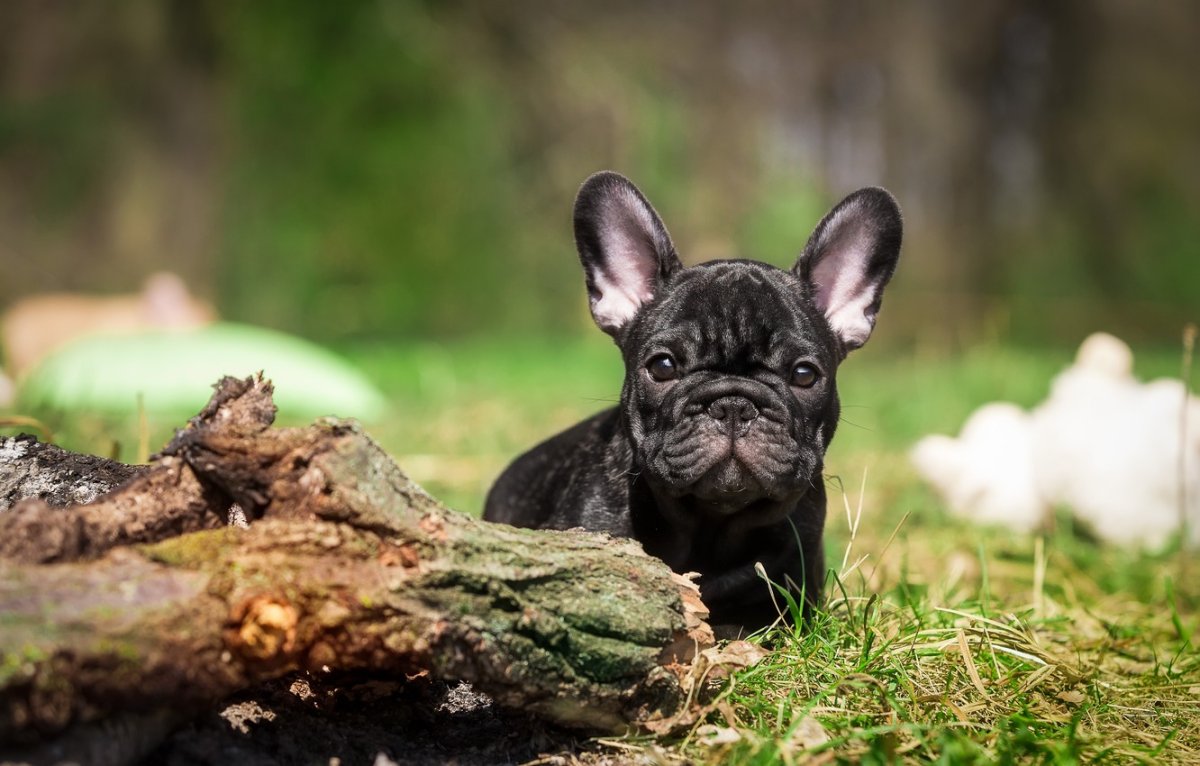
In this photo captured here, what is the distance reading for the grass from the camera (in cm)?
224

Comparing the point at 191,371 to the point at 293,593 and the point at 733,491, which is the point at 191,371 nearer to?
the point at 733,491

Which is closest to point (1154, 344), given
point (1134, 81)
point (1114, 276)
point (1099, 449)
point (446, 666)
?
point (1114, 276)

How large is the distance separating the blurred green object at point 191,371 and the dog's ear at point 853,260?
3.91 m

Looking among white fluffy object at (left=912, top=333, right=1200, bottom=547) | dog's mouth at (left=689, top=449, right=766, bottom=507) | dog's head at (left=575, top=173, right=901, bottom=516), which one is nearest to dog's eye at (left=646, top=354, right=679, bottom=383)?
dog's head at (left=575, top=173, right=901, bottom=516)

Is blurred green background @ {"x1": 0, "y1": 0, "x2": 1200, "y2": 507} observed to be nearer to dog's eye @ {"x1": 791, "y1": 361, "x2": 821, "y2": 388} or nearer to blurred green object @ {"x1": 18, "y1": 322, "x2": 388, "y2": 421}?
blurred green object @ {"x1": 18, "y1": 322, "x2": 388, "y2": 421}

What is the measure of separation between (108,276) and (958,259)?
41.4 ft

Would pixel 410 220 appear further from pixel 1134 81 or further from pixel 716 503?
pixel 716 503

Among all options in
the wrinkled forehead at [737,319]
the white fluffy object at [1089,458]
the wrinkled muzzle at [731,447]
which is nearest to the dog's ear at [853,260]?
the wrinkled forehead at [737,319]

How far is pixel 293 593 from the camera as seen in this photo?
1986 mm

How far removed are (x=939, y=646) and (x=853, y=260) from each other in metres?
1.22

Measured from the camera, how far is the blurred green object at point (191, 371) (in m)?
6.63

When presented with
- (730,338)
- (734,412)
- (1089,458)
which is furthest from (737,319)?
(1089,458)

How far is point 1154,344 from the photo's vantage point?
563 inches

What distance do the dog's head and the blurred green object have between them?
358 centimetres
